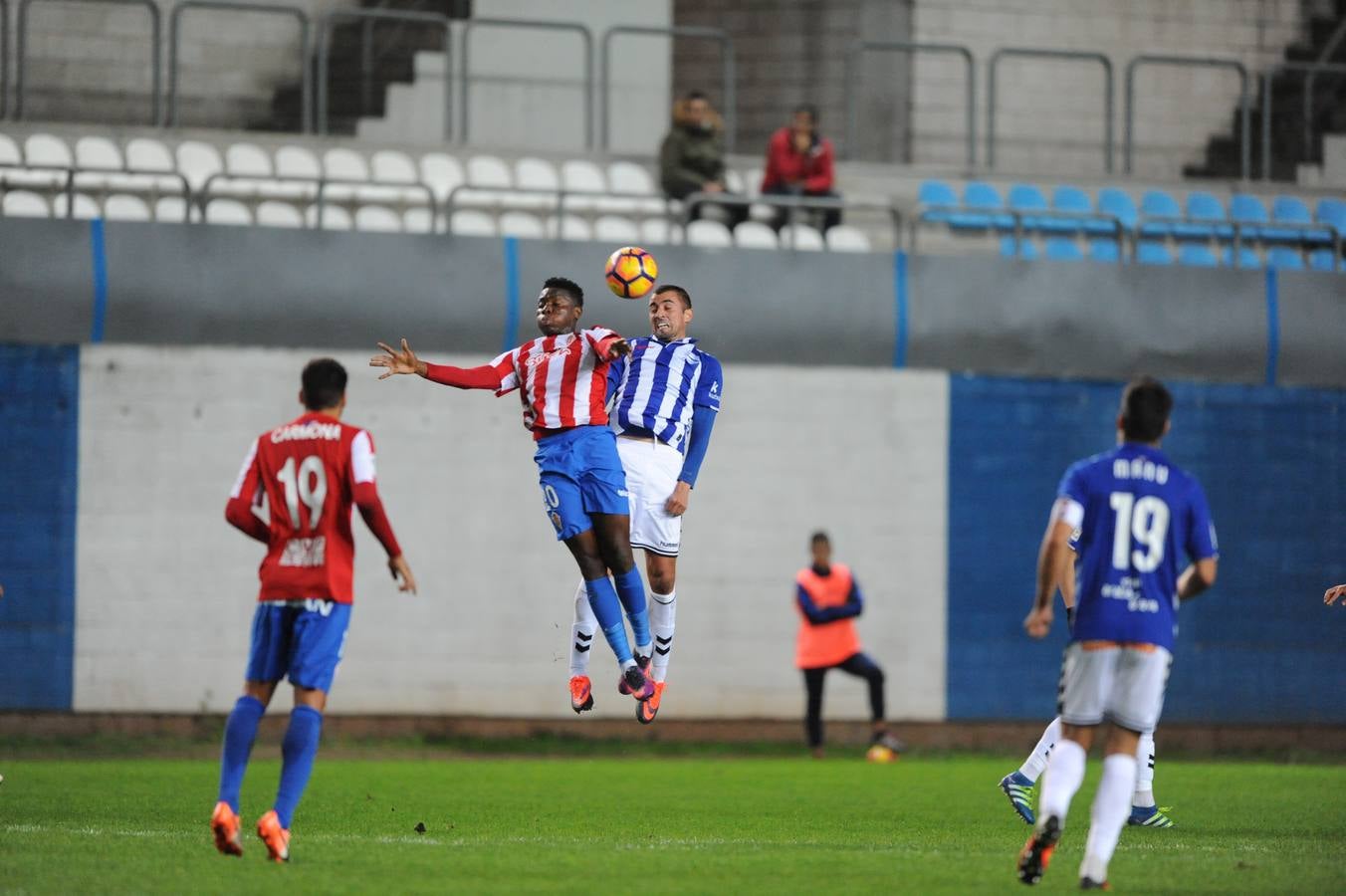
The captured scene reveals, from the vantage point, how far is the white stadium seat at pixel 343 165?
1950 centimetres

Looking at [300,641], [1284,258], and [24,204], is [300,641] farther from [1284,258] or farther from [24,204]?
[1284,258]

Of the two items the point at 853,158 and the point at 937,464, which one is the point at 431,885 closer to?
the point at 937,464

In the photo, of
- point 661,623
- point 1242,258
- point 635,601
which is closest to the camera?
point 635,601

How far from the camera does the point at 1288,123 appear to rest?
2450cm

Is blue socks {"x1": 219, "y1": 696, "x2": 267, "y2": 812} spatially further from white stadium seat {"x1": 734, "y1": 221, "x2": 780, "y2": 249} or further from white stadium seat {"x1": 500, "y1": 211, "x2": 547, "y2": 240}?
white stadium seat {"x1": 734, "y1": 221, "x2": 780, "y2": 249}

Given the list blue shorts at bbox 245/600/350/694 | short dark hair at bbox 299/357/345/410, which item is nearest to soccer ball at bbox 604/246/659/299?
short dark hair at bbox 299/357/345/410

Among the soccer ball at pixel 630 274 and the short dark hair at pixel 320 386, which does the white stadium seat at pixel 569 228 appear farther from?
the short dark hair at pixel 320 386

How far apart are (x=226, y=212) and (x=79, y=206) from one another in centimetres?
133

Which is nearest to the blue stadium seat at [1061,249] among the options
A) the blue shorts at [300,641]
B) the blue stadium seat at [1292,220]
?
the blue stadium seat at [1292,220]

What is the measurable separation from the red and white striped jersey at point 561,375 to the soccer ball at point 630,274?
260 millimetres

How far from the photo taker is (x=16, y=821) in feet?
33.7

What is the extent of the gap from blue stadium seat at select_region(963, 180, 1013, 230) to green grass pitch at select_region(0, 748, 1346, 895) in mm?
6403

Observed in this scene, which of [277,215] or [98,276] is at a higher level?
[277,215]

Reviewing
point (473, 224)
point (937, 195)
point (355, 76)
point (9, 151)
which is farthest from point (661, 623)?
point (355, 76)
